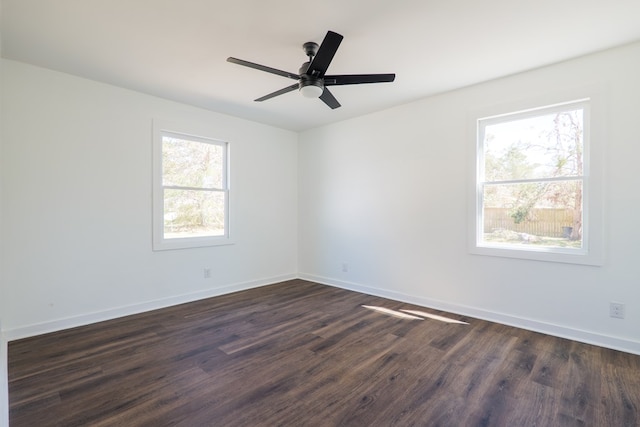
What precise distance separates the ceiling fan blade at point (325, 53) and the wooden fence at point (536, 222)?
8.04ft

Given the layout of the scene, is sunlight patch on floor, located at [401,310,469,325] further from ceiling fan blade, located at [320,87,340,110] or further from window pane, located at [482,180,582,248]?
ceiling fan blade, located at [320,87,340,110]

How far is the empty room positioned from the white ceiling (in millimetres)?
21

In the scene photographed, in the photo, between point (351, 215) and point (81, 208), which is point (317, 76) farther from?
point (81, 208)

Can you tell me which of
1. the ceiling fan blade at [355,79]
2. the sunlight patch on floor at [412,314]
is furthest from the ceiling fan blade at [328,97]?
the sunlight patch on floor at [412,314]

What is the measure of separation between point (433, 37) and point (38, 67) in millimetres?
3662

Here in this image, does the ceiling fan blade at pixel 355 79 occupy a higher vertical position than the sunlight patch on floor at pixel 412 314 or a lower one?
higher

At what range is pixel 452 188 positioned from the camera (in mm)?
3588

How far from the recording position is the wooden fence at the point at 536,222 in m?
2.96

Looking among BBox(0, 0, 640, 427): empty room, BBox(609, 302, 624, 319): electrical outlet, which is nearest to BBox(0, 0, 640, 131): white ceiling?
BBox(0, 0, 640, 427): empty room

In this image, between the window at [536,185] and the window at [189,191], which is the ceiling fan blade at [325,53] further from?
the window at [189,191]

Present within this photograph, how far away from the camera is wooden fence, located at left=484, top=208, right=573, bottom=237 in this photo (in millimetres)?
2959

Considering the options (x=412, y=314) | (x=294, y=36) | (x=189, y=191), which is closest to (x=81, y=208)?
(x=189, y=191)

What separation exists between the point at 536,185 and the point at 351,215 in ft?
7.67

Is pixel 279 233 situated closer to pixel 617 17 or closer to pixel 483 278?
pixel 483 278
